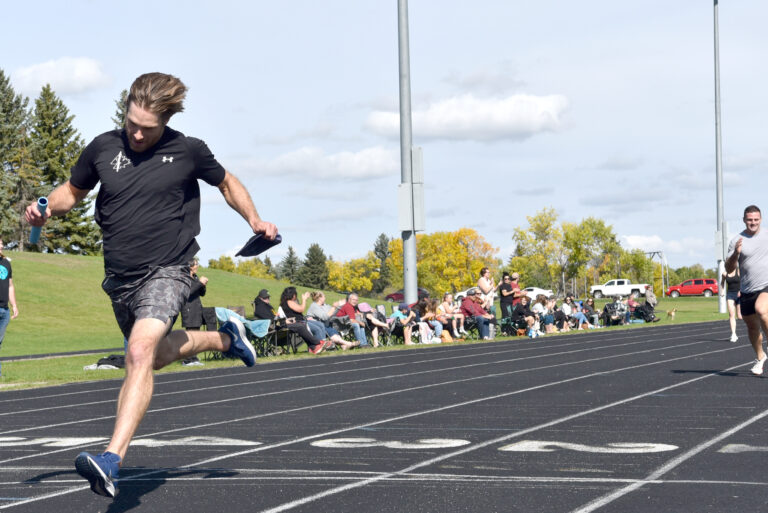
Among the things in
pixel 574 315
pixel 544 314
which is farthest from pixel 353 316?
pixel 574 315

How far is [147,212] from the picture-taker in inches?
204

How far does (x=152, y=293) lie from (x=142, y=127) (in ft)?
2.69

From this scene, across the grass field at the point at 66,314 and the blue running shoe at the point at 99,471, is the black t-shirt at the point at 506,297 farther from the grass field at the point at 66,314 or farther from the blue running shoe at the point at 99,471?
the blue running shoe at the point at 99,471

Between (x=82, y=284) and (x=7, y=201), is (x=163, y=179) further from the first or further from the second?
(x=7, y=201)

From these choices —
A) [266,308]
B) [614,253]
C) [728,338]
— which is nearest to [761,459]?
[266,308]

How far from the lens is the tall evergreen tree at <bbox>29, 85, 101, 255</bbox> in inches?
2965

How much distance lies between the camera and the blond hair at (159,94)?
4.98 meters

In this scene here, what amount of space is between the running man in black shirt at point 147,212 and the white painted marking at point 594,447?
2.45m

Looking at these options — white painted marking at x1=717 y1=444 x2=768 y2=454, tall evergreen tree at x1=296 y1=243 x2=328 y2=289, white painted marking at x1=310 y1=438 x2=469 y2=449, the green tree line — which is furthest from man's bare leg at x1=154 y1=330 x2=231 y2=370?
tall evergreen tree at x1=296 y1=243 x2=328 y2=289

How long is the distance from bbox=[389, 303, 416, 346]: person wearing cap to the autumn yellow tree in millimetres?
76756

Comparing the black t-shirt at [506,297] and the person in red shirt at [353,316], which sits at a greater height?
the black t-shirt at [506,297]

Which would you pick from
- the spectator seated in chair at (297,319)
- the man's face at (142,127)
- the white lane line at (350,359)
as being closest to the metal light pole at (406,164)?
the white lane line at (350,359)

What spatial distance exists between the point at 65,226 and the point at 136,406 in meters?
74.1

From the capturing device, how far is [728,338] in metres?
22.2
